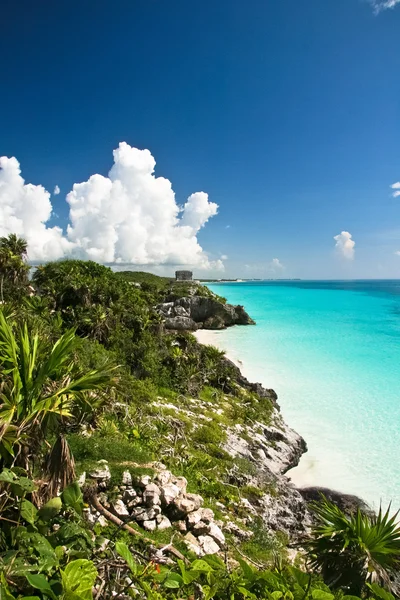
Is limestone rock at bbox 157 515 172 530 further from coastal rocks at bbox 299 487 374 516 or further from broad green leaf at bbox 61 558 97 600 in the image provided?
coastal rocks at bbox 299 487 374 516

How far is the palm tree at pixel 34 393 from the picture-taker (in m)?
4.08

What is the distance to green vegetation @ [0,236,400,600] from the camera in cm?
299

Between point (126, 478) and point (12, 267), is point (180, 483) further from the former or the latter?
point (12, 267)

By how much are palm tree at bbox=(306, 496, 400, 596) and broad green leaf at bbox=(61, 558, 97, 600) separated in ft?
10.7

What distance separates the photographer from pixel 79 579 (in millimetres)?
2588

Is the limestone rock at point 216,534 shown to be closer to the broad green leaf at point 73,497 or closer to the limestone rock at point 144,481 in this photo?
the limestone rock at point 144,481

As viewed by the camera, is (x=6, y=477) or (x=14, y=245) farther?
(x=14, y=245)

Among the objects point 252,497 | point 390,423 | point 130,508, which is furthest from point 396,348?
point 130,508

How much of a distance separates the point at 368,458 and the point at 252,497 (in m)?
8.92

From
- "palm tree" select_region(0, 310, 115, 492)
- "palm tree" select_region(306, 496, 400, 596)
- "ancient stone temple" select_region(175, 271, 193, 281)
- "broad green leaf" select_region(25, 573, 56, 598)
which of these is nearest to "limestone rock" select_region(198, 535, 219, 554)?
"palm tree" select_region(306, 496, 400, 596)

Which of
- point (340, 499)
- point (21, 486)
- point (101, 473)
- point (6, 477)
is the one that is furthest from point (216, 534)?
point (340, 499)

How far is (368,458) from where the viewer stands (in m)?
17.0

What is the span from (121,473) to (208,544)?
7.75 feet

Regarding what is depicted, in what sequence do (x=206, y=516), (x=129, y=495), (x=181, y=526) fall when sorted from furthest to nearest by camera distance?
1. (x=206, y=516)
2. (x=181, y=526)
3. (x=129, y=495)
